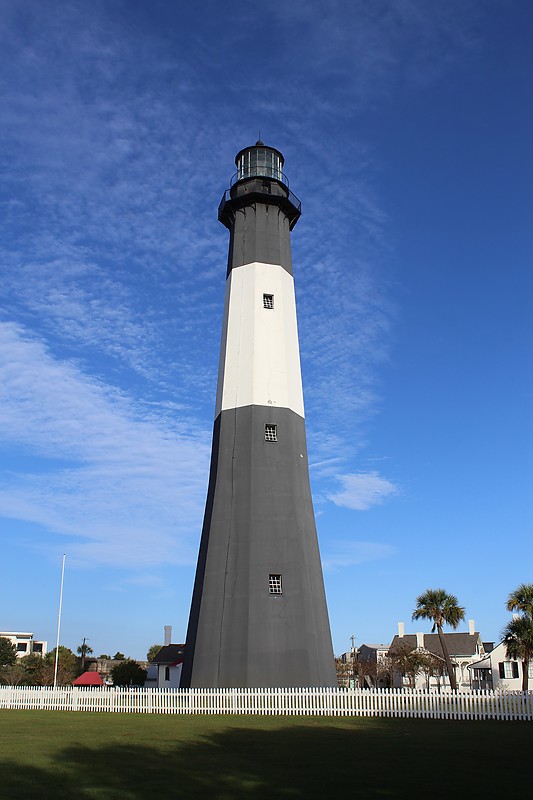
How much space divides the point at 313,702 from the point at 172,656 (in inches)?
1570

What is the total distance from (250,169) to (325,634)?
71.7 ft

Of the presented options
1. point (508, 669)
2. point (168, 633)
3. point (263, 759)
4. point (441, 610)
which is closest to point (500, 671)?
point (508, 669)

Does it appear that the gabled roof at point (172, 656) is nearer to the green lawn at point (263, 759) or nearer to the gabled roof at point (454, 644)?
the gabled roof at point (454, 644)

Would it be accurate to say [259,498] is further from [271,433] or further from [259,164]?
[259,164]

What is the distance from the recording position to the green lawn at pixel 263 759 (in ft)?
33.5

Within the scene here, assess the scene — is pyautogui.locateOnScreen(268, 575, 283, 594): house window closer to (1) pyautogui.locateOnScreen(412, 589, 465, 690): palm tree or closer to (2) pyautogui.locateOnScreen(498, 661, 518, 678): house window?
(1) pyautogui.locateOnScreen(412, 589, 465, 690): palm tree

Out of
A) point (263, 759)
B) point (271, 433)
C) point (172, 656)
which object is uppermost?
point (271, 433)

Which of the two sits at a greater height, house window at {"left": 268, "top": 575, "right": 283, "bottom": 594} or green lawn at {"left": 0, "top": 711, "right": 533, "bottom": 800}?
house window at {"left": 268, "top": 575, "right": 283, "bottom": 594}

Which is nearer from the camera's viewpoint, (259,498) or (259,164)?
(259,498)

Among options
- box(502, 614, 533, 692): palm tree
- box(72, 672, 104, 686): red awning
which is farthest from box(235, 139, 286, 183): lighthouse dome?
box(72, 672, 104, 686): red awning

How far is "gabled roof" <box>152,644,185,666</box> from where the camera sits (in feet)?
190

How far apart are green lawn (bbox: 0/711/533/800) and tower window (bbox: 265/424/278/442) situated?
11.3 meters

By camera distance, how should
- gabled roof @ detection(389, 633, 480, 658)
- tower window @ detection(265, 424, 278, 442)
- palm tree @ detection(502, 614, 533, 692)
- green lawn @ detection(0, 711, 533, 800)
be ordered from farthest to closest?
gabled roof @ detection(389, 633, 480, 658), palm tree @ detection(502, 614, 533, 692), tower window @ detection(265, 424, 278, 442), green lawn @ detection(0, 711, 533, 800)

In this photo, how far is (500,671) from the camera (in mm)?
57781
